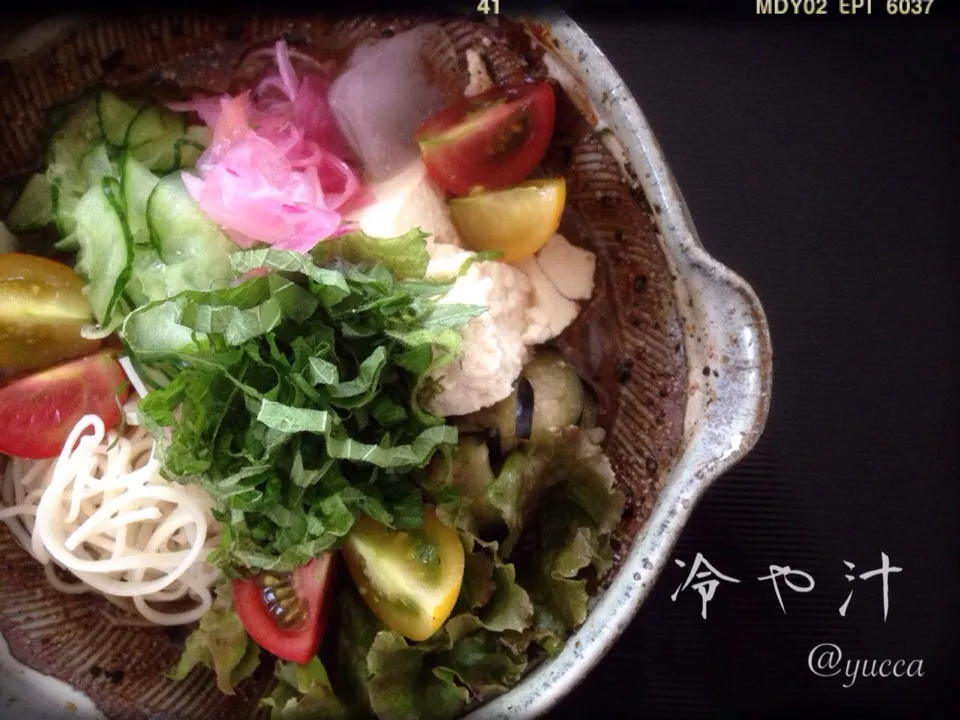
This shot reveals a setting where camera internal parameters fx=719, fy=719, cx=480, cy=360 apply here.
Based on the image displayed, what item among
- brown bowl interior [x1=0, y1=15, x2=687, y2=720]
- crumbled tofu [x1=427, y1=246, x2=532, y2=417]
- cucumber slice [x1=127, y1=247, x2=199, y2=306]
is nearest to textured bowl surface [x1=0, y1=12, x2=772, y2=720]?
brown bowl interior [x1=0, y1=15, x2=687, y2=720]

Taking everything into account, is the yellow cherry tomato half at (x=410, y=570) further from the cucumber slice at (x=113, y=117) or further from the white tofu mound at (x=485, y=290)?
the cucumber slice at (x=113, y=117)

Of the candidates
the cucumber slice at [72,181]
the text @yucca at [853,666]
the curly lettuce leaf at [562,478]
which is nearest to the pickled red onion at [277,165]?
the cucumber slice at [72,181]

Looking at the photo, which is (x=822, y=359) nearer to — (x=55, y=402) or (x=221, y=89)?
(x=221, y=89)

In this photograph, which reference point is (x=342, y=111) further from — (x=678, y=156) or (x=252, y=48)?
(x=678, y=156)

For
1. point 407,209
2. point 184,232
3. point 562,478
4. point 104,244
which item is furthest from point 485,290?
point 104,244

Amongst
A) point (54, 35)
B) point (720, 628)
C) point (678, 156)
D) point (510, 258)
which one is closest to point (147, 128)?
point (54, 35)

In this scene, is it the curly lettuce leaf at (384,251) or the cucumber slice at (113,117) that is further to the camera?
the cucumber slice at (113,117)
